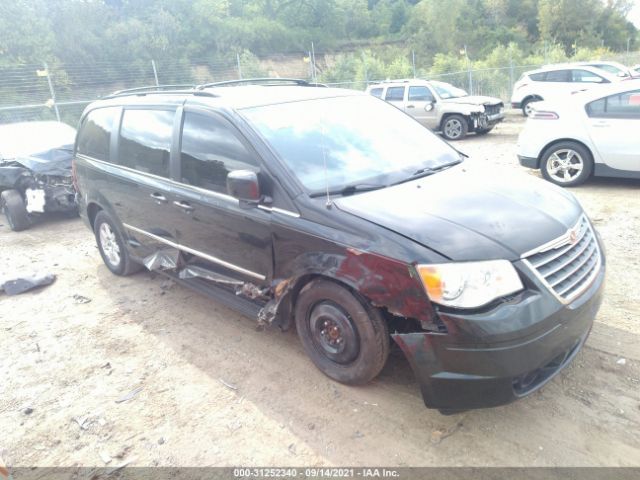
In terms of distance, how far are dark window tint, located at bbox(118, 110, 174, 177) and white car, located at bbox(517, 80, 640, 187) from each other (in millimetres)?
5887

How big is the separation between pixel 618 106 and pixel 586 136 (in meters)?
0.55

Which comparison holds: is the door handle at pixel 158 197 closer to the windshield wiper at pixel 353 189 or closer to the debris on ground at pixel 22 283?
the windshield wiper at pixel 353 189

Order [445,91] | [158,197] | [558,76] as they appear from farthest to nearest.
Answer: [558,76], [445,91], [158,197]

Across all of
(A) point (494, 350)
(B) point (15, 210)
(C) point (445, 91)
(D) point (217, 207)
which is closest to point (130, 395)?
(D) point (217, 207)

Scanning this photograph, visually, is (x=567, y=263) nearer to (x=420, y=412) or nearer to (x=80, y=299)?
(x=420, y=412)

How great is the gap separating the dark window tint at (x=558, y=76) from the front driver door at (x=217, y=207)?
15708mm

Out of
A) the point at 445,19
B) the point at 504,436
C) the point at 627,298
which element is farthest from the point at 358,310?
the point at 445,19

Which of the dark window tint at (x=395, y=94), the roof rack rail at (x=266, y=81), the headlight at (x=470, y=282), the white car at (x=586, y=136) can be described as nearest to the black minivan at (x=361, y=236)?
the headlight at (x=470, y=282)

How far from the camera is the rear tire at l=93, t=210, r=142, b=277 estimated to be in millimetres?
5043

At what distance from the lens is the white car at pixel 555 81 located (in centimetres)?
1535

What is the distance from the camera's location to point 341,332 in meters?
2.90

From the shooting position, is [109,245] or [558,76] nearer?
[109,245]

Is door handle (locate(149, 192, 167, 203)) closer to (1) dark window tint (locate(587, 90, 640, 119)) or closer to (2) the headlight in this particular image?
(2) the headlight

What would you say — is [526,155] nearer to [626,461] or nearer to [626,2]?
[626,461]
